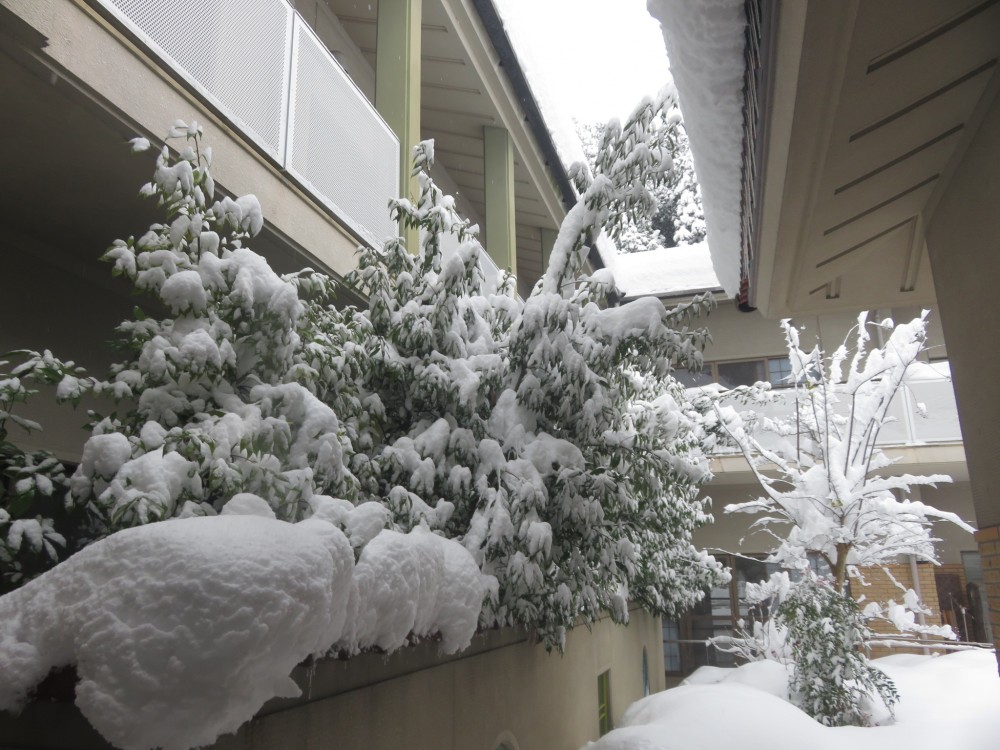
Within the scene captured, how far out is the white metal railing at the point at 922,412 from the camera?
44.8 feet

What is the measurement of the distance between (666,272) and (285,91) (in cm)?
1473

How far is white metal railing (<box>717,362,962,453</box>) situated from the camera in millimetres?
13664


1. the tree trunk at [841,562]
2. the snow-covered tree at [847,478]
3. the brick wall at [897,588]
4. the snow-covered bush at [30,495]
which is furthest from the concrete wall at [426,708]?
the brick wall at [897,588]

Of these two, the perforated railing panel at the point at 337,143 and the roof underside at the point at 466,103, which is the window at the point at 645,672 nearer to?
the roof underside at the point at 466,103

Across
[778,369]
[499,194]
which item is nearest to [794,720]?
[499,194]

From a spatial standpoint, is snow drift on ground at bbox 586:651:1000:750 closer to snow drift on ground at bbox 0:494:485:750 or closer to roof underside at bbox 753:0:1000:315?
roof underside at bbox 753:0:1000:315

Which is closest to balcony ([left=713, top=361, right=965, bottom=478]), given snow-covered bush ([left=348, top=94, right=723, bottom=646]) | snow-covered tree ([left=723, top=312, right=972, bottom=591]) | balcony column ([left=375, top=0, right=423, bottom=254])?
snow-covered tree ([left=723, top=312, right=972, bottom=591])

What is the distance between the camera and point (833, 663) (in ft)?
27.6

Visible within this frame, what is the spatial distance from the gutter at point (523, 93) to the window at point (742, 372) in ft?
20.1

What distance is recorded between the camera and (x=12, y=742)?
215 centimetres

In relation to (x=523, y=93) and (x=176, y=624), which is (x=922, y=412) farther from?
(x=176, y=624)

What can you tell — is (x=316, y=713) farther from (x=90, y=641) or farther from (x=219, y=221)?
(x=219, y=221)

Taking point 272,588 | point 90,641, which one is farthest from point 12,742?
point 272,588

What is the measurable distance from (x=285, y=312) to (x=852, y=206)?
2774mm
